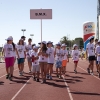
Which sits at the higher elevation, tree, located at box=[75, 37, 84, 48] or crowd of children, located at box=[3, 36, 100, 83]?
tree, located at box=[75, 37, 84, 48]

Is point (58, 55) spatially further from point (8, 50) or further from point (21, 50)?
point (8, 50)

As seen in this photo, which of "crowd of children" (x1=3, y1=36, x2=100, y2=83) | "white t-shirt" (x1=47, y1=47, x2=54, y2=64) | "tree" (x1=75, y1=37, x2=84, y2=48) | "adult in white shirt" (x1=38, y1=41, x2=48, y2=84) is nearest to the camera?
"adult in white shirt" (x1=38, y1=41, x2=48, y2=84)

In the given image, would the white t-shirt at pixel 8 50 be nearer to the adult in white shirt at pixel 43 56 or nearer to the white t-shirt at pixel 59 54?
the adult in white shirt at pixel 43 56

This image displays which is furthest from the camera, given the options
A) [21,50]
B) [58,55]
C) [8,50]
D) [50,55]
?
[21,50]

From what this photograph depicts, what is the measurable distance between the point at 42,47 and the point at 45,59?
59 centimetres

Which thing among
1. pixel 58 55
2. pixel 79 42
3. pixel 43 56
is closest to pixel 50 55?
pixel 58 55

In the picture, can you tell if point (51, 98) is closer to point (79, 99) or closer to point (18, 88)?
point (79, 99)

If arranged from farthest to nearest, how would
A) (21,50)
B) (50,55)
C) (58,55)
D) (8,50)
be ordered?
(21,50), (58,55), (50,55), (8,50)

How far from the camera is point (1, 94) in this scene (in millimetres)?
8836

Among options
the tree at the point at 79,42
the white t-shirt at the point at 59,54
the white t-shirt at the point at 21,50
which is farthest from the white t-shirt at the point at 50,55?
the tree at the point at 79,42

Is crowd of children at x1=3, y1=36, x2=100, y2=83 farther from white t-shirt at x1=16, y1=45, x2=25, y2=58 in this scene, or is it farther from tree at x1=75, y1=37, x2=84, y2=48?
tree at x1=75, y1=37, x2=84, y2=48

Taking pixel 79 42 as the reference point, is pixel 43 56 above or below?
below

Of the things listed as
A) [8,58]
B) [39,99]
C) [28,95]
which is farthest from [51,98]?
[8,58]

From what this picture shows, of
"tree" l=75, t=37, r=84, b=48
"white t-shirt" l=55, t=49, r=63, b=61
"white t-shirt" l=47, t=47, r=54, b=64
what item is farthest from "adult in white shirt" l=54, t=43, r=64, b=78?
"tree" l=75, t=37, r=84, b=48
